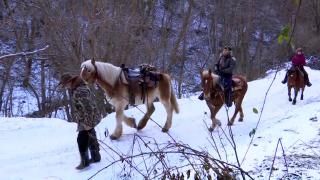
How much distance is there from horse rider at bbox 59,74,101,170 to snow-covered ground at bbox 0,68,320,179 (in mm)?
281

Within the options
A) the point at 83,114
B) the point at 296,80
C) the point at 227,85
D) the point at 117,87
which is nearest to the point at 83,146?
the point at 83,114

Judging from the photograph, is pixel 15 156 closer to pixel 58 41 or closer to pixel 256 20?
pixel 58 41

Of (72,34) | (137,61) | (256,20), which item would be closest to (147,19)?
(137,61)

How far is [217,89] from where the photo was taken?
10.8 meters

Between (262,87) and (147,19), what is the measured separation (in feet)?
21.7

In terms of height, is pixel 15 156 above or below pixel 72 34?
below

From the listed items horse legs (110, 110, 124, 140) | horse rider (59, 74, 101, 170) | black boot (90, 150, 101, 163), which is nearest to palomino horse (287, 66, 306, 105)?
horse legs (110, 110, 124, 140)

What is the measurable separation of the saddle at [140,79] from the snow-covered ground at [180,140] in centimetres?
92

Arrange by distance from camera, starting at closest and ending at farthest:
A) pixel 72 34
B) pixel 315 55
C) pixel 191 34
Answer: pixel 72 34 → pixel 191 34 → pixel 315 55

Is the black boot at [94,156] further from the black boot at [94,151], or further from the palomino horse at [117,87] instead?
the palomino horse at [117,87]

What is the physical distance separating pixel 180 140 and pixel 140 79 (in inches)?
135

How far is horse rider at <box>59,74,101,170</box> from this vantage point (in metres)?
8.24

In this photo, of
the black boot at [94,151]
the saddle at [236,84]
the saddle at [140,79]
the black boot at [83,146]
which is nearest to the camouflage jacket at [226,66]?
the saddle at [236,84]

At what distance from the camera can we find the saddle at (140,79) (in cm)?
982
